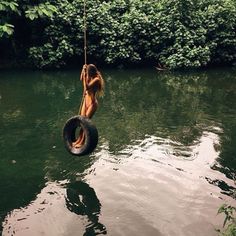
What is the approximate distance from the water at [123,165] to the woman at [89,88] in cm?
107

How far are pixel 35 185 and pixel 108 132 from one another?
3.31m

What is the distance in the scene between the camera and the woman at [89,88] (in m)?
8.10

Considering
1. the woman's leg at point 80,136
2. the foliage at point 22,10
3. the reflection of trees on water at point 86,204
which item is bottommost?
the reflection of trees on water at point 86,204

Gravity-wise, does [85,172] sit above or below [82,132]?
below

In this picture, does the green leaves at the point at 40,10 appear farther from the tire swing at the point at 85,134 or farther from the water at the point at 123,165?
the tire swing at the point at 85,134

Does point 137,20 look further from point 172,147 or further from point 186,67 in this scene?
point 172,147

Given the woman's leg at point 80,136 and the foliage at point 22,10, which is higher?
the foliage at point 22,10

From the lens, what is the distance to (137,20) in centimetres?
1902

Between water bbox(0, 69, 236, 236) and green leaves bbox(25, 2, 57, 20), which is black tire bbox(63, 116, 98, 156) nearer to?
water bbox(0, 69, 236, 236)

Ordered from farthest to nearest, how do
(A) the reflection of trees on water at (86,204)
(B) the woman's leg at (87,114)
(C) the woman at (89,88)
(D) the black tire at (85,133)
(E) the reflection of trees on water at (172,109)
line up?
(E) the reflection of trees on water at (172,109), (B) the woman's leg at (87,114), (C) the woman at (89,88), (D) the black tire at (85,133), (A) the reflection of trees on water at (86,204)

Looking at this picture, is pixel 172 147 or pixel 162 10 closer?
pixel 172 147

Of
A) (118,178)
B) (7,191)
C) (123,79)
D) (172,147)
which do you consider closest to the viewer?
(7,191)

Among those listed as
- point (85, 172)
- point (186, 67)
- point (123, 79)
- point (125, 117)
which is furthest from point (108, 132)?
point (186, 67)

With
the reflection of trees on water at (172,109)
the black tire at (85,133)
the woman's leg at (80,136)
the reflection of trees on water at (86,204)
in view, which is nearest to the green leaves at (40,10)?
the reflection of trees on water at (172,109)
